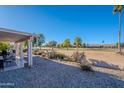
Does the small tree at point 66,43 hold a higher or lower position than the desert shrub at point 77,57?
higher

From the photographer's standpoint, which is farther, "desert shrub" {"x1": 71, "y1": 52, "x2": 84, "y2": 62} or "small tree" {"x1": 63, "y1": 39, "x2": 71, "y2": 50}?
"small tree" {"x1": 63, "y1": 39, "x2": 71, "y2": 50}

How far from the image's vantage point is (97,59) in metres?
Result: 14.5

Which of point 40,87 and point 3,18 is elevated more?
point 3,18

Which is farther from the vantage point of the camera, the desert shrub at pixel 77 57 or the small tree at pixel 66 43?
the small tree at pixel 66 43

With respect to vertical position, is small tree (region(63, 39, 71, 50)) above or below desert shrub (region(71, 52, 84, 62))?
above

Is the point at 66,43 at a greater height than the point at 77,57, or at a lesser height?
greater

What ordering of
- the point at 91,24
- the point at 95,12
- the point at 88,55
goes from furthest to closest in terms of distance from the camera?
the point at 88,55, the point at 91,24, the point at 95,12

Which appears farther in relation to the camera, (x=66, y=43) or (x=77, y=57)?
(x=66, y=43)

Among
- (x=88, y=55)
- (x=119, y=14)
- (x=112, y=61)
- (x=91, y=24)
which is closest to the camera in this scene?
(x=91, y=24)

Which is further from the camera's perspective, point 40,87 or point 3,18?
point 3,18
